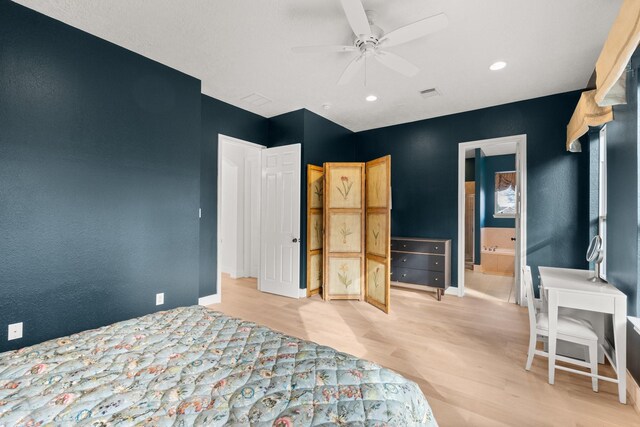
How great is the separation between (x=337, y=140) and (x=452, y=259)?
9.40ft

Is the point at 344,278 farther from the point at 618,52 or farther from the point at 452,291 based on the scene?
the point at 618,52

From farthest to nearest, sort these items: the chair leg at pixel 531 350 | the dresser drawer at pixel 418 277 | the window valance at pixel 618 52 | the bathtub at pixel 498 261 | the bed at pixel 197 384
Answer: the bathtub at pixel 498 261
the dresser drawer at pixel 418 277
the chair leg at pixel 531 350
the window valance at pixel 618 52
the bed at pixel 197 384

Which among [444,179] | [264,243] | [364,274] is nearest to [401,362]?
[364,274]

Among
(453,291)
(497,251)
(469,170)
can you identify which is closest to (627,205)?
(453,291)

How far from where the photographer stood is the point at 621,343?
1968mm

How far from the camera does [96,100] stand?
8.54ft

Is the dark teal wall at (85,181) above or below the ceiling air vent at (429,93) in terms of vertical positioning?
below

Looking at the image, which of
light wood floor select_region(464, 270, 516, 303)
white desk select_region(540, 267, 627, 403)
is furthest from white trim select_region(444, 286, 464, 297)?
white desk select_region(540, 267, 627, 403)

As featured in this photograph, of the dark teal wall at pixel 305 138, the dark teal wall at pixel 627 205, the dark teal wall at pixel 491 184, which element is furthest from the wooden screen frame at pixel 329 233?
the dark teal wall at pixel 491 184

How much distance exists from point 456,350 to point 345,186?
2593 mm

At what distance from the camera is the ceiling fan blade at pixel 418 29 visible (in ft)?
6.11

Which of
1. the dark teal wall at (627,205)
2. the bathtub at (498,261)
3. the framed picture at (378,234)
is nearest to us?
the dark teal wall at (627,205)

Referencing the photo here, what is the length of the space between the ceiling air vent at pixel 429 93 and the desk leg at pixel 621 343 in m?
2.85

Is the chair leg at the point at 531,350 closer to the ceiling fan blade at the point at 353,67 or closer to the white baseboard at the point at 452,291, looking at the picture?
the white baseboard at the point at 452,291
